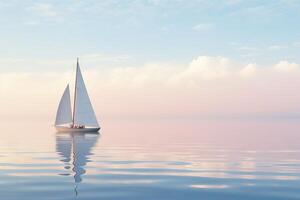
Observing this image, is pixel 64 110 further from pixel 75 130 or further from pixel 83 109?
pixel 75 130

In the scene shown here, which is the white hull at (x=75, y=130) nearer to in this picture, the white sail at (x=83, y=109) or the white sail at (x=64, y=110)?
the white sail at (x=83, y=109)

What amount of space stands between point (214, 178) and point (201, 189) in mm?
4128

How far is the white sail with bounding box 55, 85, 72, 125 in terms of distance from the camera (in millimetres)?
84875

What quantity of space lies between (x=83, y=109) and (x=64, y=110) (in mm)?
3880

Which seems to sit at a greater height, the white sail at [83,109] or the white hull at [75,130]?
the white sail at [83,109]

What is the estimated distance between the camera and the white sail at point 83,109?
8512 cm

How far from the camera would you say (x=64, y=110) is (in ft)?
279

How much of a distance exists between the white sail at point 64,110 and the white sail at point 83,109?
1222 millimetres

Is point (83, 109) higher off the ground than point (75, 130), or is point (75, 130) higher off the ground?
point (83, 109)

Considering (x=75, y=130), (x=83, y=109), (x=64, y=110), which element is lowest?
(x=75, y=130)

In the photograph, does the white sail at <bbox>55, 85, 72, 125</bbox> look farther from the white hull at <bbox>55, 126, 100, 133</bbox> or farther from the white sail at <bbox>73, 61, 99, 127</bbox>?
the white hull at <bbox>55, 126, 100, 133</bbox>

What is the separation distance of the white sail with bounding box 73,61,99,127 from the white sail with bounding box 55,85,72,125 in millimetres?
1222

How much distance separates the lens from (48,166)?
3206 cm

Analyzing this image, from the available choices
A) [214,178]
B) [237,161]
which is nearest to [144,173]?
[214,178]
